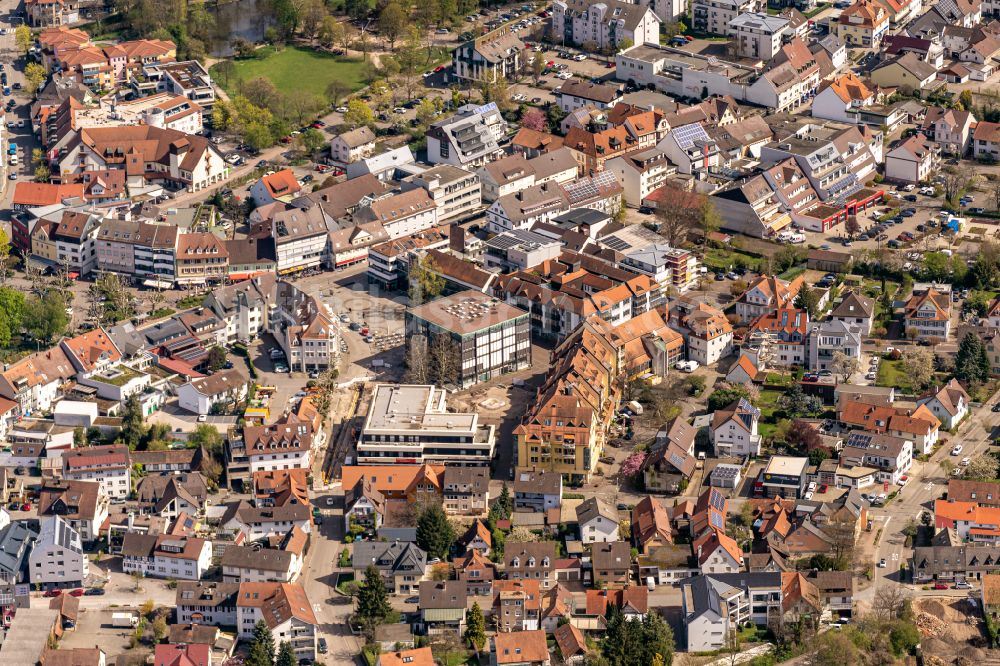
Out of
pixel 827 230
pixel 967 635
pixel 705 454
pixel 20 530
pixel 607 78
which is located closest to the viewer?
pixel 967 635

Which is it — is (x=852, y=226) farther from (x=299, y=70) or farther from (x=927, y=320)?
(x=299, y=70)

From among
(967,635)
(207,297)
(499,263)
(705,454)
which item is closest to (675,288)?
(499,263)

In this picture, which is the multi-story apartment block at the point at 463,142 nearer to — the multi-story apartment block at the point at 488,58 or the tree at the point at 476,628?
the multi-story apartment block at the point at 488,58

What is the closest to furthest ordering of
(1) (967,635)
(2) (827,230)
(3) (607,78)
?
(1) (967,635) → (2) (827,230) → (3) (607,78)

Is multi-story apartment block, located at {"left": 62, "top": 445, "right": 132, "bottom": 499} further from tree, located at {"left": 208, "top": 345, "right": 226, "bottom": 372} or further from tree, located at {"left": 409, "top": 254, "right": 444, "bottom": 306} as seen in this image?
tree, located at {"left": 409, "top": 254, "right": 444, "bottom": 306}

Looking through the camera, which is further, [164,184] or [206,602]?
[164,184]

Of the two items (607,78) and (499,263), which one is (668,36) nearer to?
(607,78)

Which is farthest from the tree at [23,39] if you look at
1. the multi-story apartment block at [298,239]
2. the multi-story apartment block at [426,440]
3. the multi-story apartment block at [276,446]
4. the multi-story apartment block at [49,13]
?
the multi-story apartment block at [426,440]
